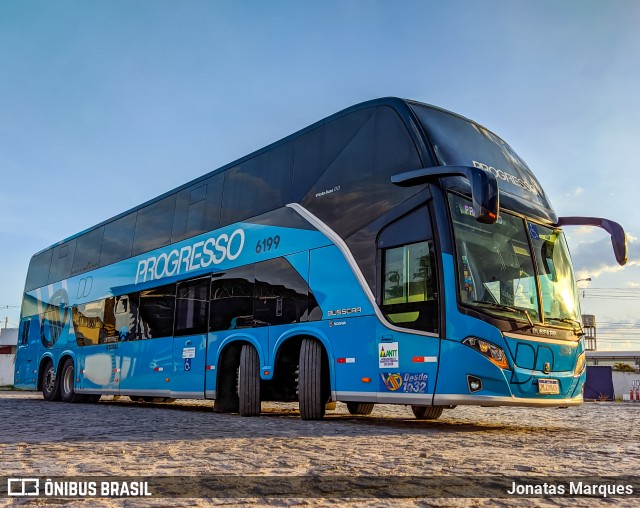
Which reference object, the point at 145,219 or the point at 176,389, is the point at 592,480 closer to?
the point at 176,389

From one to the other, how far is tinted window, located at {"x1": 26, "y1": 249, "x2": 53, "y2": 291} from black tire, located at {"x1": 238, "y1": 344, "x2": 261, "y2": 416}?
411 inches

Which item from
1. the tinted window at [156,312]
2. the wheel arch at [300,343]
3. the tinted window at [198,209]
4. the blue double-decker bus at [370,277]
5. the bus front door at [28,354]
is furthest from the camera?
the bus front door at [28,354]

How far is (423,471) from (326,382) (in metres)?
4.95

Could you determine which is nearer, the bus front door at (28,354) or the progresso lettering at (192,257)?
the progresso lettering at (192,257)

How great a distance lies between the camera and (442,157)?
831 centimetres

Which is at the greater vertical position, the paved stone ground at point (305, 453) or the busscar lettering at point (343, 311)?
the busscar lettering at point (343, 311)

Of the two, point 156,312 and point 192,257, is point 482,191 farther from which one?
point 156,312

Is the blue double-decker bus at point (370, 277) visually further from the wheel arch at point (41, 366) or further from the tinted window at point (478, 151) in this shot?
the wheel arch at point (41, 366)

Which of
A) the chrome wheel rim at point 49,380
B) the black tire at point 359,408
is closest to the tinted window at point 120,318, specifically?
the chrome wheel rim at point 49,380

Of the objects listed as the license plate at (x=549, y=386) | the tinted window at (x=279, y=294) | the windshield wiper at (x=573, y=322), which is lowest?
the license plate at (x=549, y=386)

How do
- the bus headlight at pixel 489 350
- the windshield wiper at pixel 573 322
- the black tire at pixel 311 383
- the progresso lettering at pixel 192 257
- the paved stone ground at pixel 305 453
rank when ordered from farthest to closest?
the progresso lettering at pixel 192 257
the black tire at pixel 311 383
the windshield wiper at pixel 573 322
the bus headlight at pixel 489 350
the paved stone ground at pixel 305 453

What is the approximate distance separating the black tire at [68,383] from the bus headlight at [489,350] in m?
11.8

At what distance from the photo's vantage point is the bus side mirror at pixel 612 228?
920 cm

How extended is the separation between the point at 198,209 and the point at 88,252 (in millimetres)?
5490
